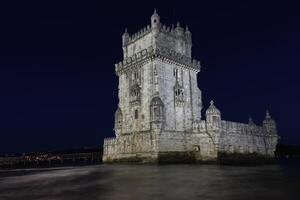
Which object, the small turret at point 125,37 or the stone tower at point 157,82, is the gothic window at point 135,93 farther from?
the small turret at point 125,37

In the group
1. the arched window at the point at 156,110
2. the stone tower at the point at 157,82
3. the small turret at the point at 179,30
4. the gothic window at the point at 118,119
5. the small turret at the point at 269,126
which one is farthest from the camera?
the small turret at the point at 269,126

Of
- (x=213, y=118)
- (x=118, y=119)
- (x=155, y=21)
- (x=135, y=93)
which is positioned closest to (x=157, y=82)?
(x=135, y=93)

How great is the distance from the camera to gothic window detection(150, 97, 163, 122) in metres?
46.6

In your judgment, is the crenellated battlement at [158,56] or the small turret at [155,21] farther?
the small turret at [155,21]

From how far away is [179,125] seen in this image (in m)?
50.8

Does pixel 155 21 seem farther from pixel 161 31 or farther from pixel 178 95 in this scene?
pixel 178 95

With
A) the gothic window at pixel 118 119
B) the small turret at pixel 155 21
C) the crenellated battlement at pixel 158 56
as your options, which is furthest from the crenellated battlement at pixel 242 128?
the small turret at pixel 155 21

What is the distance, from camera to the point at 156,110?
46938mm

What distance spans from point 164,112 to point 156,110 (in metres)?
2.08

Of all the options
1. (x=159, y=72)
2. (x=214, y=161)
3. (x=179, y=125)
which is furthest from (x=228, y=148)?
(x=159, y=72)

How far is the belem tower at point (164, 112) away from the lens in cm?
4747

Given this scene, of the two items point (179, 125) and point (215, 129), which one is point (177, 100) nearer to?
point (179, 125)

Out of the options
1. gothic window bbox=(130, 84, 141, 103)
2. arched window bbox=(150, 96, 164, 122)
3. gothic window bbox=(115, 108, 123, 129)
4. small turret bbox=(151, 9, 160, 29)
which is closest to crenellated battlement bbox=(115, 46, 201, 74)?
small turret bbox=(151, 9, 160, 29)

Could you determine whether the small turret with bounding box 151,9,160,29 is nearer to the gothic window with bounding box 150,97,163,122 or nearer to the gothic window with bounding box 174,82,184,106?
the gothic window with bounding box 174,82,184,106
